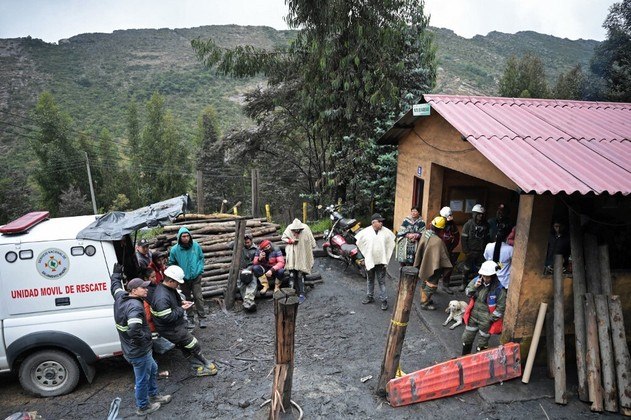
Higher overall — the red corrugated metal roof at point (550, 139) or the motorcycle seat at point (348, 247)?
the red corrugated metal roof at point (550, 139)

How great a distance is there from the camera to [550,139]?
241 inches

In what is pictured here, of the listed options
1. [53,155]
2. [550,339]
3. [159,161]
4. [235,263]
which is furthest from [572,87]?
[53,155]

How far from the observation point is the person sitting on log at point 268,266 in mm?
8141

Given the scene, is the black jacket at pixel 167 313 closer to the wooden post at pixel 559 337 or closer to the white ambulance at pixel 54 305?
the white ambulance at pixel 54 305

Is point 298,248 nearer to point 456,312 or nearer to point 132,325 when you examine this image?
point 456,312

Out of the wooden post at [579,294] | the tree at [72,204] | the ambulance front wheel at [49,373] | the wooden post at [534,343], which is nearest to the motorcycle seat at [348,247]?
the wooden post at [534,343]

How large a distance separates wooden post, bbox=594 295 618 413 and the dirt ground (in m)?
0.31

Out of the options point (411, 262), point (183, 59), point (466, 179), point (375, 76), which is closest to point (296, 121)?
point (375, 76)

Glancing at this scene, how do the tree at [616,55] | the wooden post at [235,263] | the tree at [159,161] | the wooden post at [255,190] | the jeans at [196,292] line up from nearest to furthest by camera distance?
the jeans at [196,292] < the wooden post at [235,263] < the wooden post at [255,190] < the tree at [616,55] < the tree at [159,161]

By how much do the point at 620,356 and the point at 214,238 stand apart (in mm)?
8119

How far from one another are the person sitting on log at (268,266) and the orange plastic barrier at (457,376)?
12.2 feet

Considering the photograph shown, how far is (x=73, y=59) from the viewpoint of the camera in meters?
53.0

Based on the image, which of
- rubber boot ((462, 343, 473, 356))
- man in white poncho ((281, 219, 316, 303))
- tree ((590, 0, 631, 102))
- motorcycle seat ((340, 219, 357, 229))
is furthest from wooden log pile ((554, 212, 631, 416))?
tree ((590, 0, 631, 102))

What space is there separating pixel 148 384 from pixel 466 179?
7.97 metres
